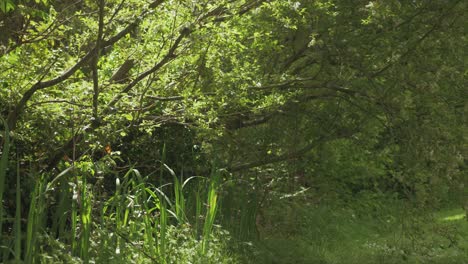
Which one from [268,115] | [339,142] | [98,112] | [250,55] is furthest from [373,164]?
[98,112]

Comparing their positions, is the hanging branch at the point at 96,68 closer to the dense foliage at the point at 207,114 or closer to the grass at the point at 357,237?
the dense foliage at the point at 207,114

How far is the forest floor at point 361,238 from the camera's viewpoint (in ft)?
32.1

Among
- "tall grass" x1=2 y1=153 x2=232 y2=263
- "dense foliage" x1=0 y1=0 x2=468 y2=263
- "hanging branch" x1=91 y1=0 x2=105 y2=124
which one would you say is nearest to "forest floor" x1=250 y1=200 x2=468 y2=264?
"dense foliage" x1=0 y1=0 x2=468 y2=263

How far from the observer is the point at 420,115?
952 cm

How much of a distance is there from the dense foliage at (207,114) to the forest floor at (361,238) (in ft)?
1.09

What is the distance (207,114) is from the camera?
7.98 m

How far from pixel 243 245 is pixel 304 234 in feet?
11.9

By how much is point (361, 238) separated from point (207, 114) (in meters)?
6.49

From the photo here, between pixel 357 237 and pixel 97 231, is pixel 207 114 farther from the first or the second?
pixel 357 237

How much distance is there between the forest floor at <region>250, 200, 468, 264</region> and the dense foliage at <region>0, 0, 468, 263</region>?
13.1 inches

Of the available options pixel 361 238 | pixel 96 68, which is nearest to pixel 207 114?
pixel 96 68

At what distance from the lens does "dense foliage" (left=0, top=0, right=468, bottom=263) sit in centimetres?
691

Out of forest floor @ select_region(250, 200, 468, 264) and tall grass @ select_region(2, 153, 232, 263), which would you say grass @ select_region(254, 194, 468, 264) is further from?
tall grass @ select_region(2, 153, 232, 263)

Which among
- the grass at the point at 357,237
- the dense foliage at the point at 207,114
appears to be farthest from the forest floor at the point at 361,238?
the dense foliage at the point at 207,114
